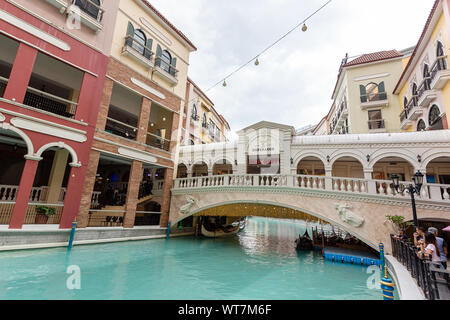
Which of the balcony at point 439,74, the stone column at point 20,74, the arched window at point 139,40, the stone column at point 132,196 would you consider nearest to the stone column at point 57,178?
the stone column at point 132,196

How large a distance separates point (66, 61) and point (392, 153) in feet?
59.2

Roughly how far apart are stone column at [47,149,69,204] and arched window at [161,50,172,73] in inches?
353

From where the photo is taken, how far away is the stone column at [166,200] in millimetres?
14938

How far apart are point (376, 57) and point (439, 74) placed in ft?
33.0

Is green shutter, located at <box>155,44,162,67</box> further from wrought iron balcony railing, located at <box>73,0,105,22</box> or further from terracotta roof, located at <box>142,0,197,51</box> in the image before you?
wrought iron balcony railing, located at <box>73,0,105,22</box>

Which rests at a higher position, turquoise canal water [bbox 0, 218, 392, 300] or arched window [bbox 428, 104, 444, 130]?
arched window [bbox 428, 104, 444, 130]

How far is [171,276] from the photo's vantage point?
7.21 m

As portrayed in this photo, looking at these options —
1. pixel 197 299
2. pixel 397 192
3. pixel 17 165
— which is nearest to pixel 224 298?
pixel 197 299

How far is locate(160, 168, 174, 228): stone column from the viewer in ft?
49.0

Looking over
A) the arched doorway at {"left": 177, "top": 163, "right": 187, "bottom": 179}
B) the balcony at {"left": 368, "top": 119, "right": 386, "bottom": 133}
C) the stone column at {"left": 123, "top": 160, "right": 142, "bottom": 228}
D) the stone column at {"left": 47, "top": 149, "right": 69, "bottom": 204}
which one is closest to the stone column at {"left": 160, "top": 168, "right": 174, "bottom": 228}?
the stone column at {"left": 123, "top": 160, "right": 142, "bottom": 228}

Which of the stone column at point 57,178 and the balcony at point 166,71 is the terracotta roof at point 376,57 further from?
the stone column at point 57,178

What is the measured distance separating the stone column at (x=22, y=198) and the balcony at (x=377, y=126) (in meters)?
23.7

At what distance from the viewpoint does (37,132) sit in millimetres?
9727

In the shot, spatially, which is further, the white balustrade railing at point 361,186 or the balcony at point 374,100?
the balcony at point 374,100
